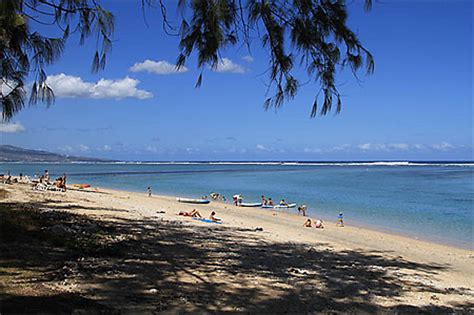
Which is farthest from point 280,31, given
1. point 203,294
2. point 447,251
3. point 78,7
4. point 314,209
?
point 314,209

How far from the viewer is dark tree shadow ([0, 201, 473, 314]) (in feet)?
13.9

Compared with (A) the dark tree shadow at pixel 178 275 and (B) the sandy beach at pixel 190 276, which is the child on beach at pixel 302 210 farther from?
(A) the dark tree shadow at pixel 178 275

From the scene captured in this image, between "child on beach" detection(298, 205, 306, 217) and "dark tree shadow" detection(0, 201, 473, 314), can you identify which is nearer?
"dark tree shadow" detection(0, 201, 473, 314)

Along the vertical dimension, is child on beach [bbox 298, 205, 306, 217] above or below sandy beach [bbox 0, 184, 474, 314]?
below

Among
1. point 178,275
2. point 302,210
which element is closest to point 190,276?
point 178,275

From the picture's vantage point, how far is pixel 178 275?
17.7ft

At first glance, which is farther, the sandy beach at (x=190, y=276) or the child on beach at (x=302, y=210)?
the child on beach at (x=302, y=210)

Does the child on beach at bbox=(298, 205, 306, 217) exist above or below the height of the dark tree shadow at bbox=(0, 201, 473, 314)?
below

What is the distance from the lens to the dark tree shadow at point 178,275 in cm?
425

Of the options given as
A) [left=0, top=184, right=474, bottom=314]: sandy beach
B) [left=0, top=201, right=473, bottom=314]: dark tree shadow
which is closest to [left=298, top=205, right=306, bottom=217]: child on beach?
[left=0, top=184, right=474, bottom=314]: sandy beach

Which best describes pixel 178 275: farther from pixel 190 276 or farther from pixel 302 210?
pixel 302 210

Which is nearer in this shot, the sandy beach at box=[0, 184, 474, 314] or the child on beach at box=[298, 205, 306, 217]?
the sandy beach at box=[0, 184, 474, 314]

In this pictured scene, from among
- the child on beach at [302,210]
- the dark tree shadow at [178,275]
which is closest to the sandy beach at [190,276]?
the dark tree shadow at [178,275]

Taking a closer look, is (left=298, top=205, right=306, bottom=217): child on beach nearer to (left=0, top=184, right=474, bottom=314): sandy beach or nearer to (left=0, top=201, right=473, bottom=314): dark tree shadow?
(left=0, top=184, right=474, bottom=314): sandy beach
